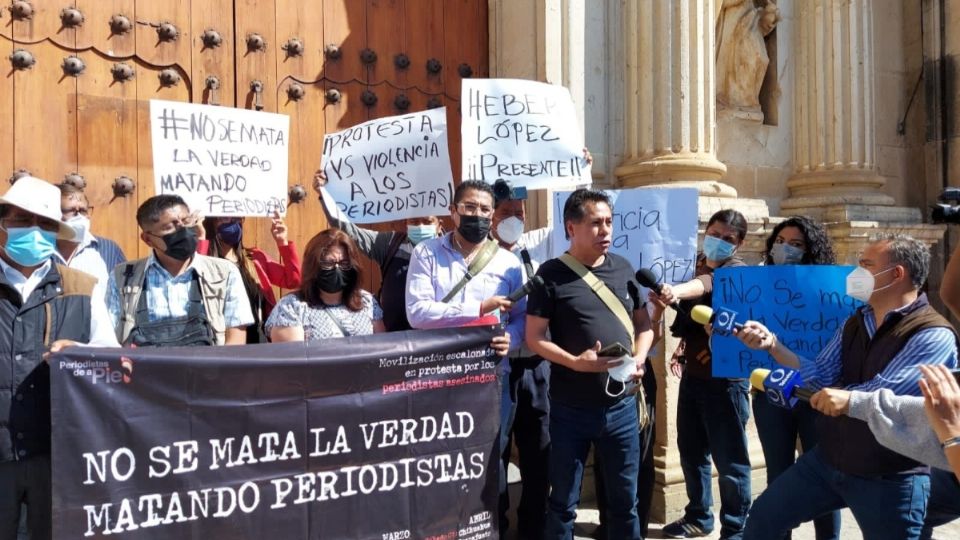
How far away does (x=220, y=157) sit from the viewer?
4.27 metres

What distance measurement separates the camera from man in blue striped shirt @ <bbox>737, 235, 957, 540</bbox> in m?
2.96

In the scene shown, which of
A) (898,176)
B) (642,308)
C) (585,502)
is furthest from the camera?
(898,176)

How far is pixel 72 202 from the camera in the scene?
13.0 feet

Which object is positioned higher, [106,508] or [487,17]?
[487,17]

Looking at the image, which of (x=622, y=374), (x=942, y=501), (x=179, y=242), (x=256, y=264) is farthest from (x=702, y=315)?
(x=256, y=264)

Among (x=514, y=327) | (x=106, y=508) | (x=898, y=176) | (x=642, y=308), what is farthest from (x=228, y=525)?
(x=898, y=176)

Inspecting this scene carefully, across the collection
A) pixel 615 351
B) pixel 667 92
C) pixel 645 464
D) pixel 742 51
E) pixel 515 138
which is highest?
pixel 742 51

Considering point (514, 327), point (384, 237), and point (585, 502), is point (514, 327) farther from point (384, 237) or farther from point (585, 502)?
point (585, 502)

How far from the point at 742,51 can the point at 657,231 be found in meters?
2.80

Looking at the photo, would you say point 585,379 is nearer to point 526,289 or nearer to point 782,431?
point 526,289

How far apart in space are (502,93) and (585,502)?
270 centimetres

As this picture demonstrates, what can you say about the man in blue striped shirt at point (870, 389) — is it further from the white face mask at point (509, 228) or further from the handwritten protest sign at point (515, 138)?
the handwritten protest sign at point (515, 138)

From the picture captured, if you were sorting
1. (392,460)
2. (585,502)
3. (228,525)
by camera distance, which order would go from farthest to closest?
(585,502)
(392,460)
(228,525)

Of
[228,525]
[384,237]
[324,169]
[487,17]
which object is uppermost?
[487,17]
